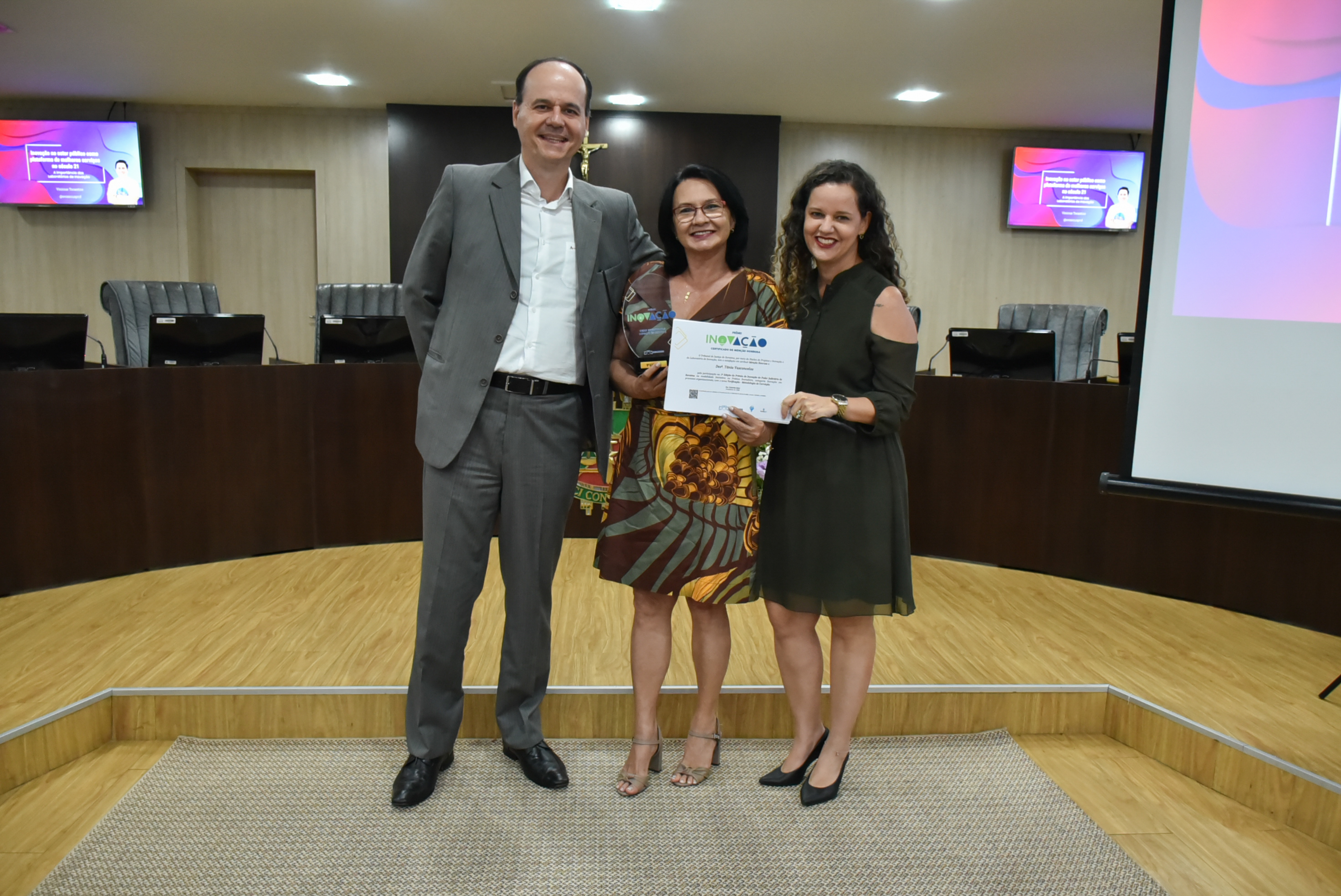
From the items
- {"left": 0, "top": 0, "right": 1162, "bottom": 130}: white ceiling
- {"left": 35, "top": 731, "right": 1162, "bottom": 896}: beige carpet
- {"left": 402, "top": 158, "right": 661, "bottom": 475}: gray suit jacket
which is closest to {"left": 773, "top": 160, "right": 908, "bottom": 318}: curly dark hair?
{"left": 402, "top": 158, "right": 661, "bottom": 475}: gray suit jacket

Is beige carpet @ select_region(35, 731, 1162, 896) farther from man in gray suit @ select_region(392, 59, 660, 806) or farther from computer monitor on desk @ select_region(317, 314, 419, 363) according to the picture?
computer monitor on desk @ select_region(317, 314, 419, 363)

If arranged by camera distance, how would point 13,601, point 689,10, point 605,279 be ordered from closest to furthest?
point 605,279 → point 13,601 → point 689,10

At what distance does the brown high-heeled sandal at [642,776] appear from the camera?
6.32 ft

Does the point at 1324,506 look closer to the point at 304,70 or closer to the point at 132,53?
the point at 304,70

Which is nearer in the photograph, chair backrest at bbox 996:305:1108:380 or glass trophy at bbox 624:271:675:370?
glass trophy at bbox 624:271:675:370

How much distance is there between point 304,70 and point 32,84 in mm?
2167

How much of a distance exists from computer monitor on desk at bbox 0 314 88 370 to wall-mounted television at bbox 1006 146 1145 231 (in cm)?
636

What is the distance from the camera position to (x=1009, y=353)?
353cm

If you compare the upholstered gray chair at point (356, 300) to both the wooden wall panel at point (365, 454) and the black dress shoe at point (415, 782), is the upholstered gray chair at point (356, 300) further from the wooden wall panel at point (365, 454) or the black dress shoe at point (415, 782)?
the black dress shoe at point (415, 782)

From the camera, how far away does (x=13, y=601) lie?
276 centimetres

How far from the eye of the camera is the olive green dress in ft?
5.85

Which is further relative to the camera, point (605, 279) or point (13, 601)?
point (13, 601)

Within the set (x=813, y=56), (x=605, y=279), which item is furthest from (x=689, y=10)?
(x=605, y=279)

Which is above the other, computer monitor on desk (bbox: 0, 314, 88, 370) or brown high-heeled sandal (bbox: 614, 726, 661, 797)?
computer monitor on desk (bbox: 0, 314, 88, 370)
